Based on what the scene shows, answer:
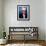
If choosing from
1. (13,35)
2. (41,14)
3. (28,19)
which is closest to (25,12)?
(28,19)

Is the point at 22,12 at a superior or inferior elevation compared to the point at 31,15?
superior

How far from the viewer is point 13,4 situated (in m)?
5.51

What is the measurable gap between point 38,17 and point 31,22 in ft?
1.28

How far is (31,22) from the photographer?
5555 millimetres

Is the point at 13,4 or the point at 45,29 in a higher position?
the point at 13,4

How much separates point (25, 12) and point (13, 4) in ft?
2.12

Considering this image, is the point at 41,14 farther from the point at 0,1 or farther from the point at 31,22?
the point at 0,1

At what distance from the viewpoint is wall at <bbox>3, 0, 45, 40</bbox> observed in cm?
551

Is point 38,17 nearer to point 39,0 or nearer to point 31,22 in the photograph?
point 31,22

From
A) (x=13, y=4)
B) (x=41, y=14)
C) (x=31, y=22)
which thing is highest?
(x=13, y=4)

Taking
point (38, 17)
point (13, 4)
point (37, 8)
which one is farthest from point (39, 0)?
point (13, 4)

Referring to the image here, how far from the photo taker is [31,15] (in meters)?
5.57

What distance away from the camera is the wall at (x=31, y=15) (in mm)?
5512

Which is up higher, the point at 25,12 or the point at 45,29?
the point at 25,12
